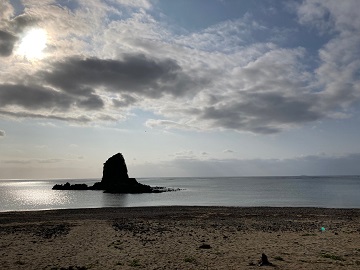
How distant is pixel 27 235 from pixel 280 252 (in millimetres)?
19749

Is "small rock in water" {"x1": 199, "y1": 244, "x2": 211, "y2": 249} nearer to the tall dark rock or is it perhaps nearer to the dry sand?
the dry sand

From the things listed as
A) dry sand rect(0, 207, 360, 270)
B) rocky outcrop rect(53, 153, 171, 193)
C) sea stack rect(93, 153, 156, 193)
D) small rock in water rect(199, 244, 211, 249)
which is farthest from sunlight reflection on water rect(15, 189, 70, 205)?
small rock in water rect(199, 244, 211, 249)

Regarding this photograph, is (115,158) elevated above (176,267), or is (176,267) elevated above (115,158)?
(115,158)

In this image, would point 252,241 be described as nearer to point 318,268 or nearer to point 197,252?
point 197,252

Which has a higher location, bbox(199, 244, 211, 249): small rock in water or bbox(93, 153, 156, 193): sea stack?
bbox(93, 153, 156, 193): sea stack

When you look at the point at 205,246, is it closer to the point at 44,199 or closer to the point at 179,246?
the point at 179,246

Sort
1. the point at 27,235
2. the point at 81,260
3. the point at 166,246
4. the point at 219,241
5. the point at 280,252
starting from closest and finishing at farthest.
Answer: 1. the point at 81,260
2. the point at 280,252
3. the point at 166,246
4. the point at 219,241
5. the point at 27,235

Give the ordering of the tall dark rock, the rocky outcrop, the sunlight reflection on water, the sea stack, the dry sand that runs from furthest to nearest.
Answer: the tall dark rock < the sea stack < the rocky outcrop < the sunlight reflection on water < the dry sand

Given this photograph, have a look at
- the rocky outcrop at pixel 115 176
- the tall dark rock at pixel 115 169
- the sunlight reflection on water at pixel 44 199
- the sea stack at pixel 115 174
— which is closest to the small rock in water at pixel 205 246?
the sunlight reflection on water at pixel 44 199

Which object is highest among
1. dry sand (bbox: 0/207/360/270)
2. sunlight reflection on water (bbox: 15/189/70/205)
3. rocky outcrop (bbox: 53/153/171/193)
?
rocky outcrop (bbox: 53/153/171/193)

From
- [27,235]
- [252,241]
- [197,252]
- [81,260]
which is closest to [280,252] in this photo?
[252,241]

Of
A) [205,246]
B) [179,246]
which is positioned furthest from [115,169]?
[205,246]

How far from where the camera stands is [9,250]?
1972 centimetres

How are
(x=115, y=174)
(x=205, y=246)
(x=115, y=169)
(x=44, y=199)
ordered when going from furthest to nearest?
(x=115, y=169) < (x=115, y=174) < (x=44, y=199) < (x=205, y=246)
